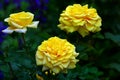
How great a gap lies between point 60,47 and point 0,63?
369mm

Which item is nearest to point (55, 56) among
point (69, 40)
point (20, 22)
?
point (20, 22)

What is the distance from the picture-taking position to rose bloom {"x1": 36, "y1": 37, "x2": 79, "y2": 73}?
157 cm

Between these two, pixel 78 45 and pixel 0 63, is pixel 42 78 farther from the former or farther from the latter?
pixel 78 45

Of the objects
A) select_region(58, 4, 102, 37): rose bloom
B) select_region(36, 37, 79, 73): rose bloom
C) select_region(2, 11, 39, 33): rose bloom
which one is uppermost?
select_region(58, 4, 102, 37): rose bloom

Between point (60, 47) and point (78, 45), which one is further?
point (78, 45)

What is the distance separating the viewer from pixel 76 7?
1828 millimetres

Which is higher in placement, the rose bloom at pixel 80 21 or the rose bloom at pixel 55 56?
the rose bloom at pixel 80 21

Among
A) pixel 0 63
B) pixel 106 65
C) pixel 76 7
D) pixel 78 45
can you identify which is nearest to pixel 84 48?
pixel 78 45

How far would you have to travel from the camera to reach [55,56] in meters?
1.56

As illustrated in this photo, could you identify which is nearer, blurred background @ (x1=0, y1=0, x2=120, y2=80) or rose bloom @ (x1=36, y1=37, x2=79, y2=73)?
rose bloom @ (x1=36, y1=37, x2=79, y2=73)

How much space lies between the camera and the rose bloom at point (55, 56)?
1.57 m

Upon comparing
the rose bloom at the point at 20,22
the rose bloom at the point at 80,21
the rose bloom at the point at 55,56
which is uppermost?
the rose bloom at the point at 80,21

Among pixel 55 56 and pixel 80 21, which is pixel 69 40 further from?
pixel 55 56

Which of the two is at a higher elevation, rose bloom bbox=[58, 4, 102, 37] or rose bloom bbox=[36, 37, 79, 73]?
rose bloom bbox=[58, 4, 102, 37]
